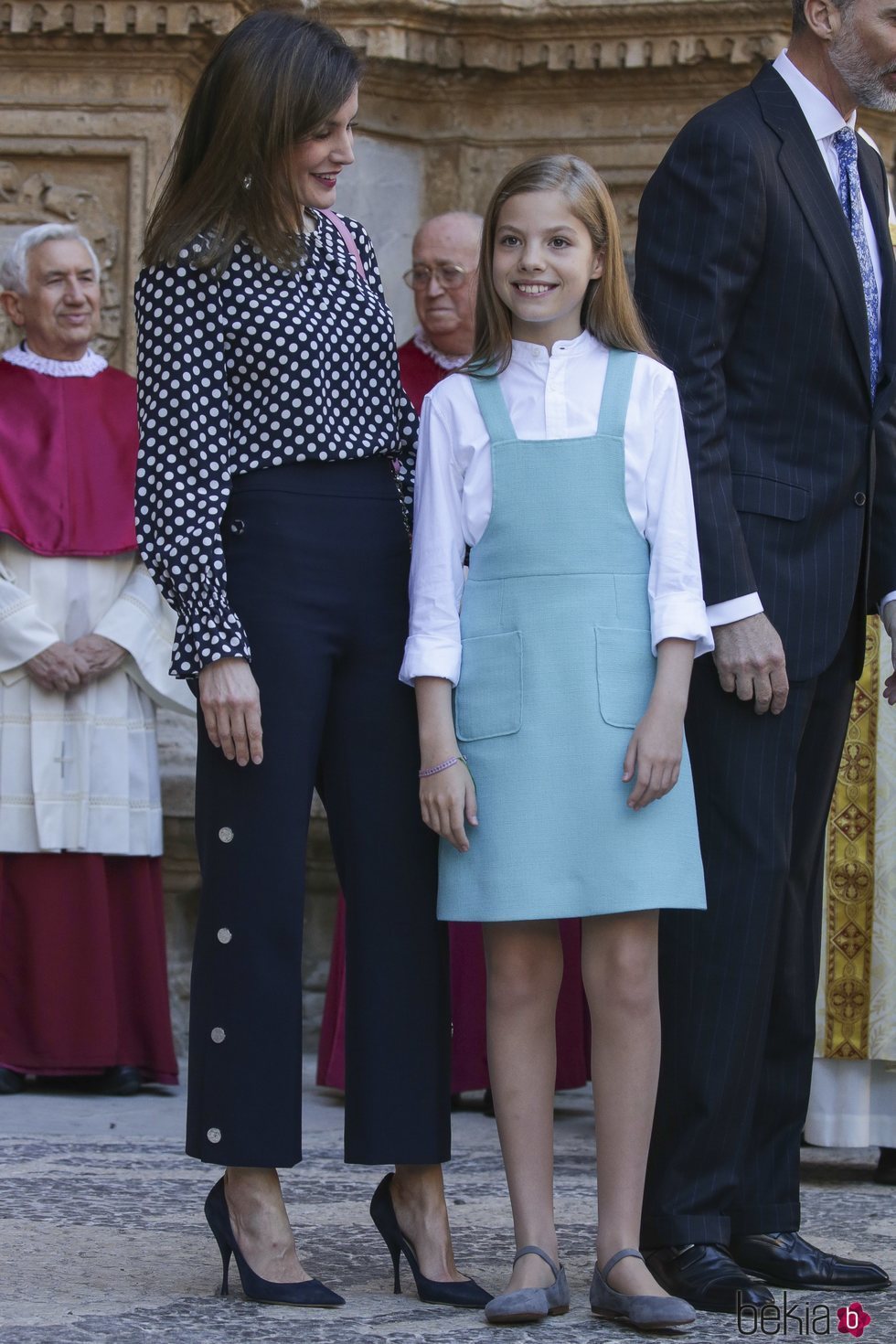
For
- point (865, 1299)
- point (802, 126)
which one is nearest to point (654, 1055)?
point (865, 1299)

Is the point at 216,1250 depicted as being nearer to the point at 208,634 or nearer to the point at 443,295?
the point at 208,634

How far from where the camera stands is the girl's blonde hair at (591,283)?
328cm

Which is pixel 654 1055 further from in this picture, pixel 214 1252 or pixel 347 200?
pixel 347 200

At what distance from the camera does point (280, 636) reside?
3.22 m

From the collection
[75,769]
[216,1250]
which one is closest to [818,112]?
[216,1250]

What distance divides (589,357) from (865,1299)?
1390mm

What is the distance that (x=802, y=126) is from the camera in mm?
3459

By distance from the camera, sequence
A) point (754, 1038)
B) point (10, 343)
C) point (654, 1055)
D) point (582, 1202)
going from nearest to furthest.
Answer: point (654, 1055) < point (754, 1038) < point (582, 1202) < point (10, 343)

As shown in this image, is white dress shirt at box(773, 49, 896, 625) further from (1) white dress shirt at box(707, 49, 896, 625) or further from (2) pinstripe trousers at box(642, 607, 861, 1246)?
(2) pinstripe trousers at box(642, 607, 861, 1246)

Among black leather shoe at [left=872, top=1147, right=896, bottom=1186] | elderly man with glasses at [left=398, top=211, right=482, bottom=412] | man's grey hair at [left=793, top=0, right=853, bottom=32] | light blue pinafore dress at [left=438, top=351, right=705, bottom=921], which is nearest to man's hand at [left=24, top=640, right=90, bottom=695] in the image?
elderly man with glasses at [left=398, top=211, right=482, bottom=412]

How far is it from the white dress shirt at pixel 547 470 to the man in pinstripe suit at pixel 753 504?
0.13m

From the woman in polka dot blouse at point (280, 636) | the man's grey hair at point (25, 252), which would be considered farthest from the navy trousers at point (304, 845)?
the man's grey hair at point (25, 252)

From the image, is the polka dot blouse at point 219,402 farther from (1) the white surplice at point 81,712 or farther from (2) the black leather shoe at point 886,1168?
(1) the white surplice at point 81,712
